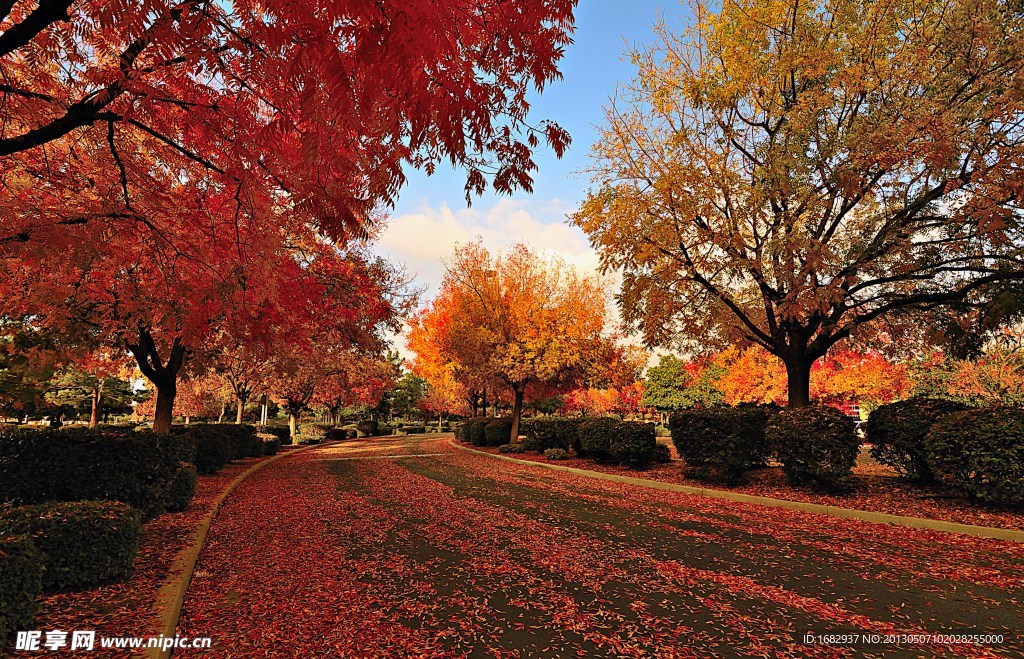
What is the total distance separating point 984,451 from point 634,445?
8.82m

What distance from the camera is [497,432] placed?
27.9 metres

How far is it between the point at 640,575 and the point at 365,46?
612 centimetres

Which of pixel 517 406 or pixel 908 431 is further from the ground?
pixel 908 431

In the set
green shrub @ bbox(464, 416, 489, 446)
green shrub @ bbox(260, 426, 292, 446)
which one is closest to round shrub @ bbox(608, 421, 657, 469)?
green shrub @ bbox(464, 416, 489, 446)

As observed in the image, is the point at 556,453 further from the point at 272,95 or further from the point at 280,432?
the point at 280,432

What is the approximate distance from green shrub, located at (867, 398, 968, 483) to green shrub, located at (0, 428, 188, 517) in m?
14.2

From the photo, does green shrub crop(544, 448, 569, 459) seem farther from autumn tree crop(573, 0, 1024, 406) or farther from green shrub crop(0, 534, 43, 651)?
green shrub crop(0, 534, 43, 651)

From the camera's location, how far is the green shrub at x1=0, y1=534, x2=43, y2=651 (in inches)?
144

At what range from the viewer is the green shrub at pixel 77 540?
4914mm

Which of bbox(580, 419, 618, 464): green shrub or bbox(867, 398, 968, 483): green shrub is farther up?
bbox(867, 398, 968, 483): green shrub

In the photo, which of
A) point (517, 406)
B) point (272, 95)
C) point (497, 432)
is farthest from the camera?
point (497, 432)

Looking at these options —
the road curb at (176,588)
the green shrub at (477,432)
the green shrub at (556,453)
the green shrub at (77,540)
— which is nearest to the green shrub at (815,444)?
the green shrub at (556,453)

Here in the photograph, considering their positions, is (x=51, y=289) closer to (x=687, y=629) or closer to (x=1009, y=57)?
(x=687, y=629)

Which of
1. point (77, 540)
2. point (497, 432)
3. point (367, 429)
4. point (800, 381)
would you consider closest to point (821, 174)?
point (800, 381)
